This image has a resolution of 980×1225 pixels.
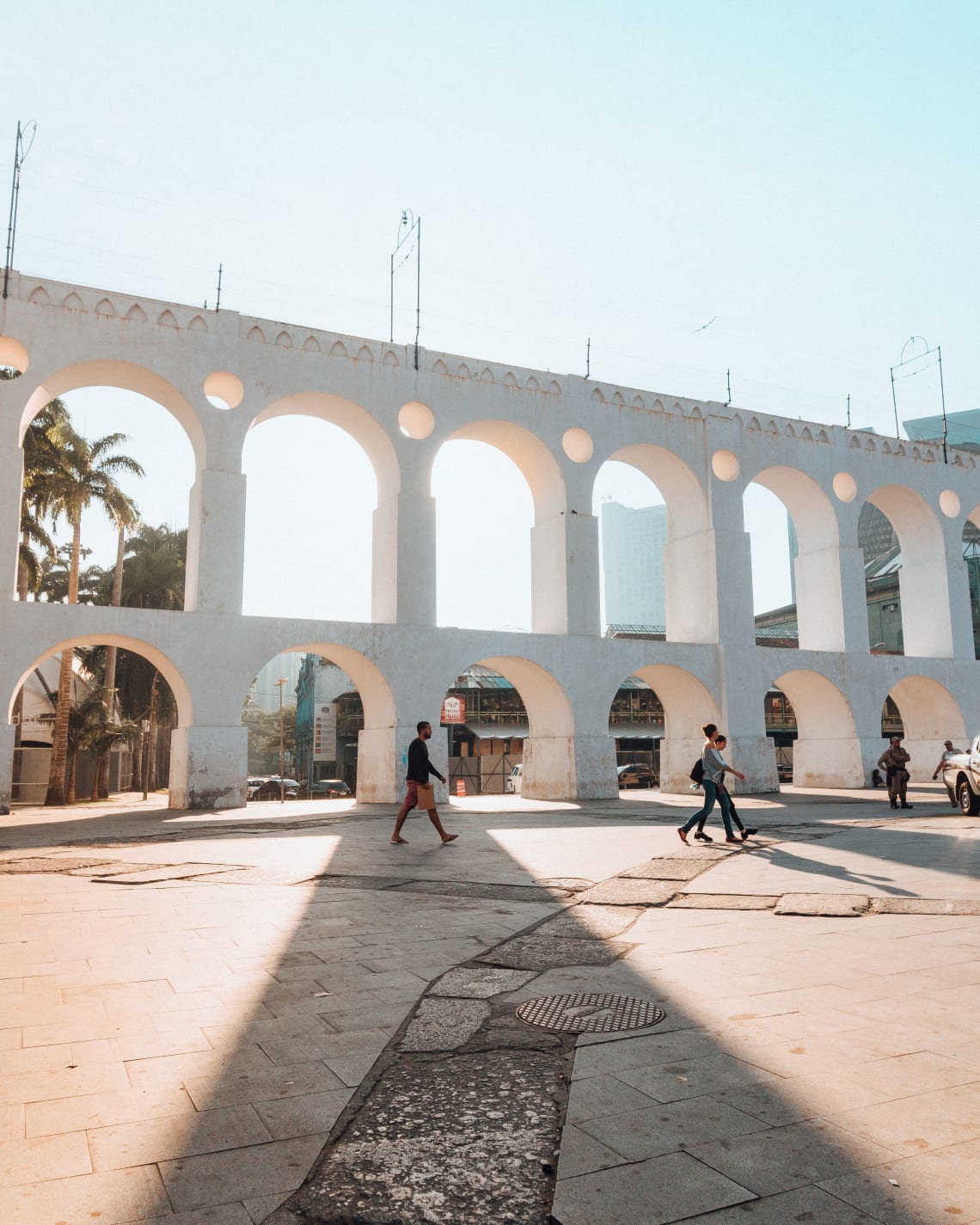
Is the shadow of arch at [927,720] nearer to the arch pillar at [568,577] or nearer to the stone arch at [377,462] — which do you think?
the arch pillar at [568,577]

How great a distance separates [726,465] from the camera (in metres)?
26.3

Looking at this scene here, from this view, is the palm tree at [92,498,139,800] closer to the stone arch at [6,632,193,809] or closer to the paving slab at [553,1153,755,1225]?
the stone arch at [6,632,193,809]

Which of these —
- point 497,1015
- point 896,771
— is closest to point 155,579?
point 896,771

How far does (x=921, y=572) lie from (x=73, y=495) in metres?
27.3

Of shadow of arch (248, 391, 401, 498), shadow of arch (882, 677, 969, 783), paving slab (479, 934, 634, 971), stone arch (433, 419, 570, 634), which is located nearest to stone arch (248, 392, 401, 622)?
shadow of arch (248, 391, 401, 498)

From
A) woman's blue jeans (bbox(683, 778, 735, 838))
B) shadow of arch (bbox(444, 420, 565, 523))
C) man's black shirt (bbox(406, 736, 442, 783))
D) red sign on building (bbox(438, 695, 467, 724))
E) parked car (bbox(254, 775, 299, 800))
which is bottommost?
parked car (bbox(254, 775, 299, 800))

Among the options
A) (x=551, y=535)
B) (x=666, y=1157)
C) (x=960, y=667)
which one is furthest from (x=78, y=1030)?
(x=960, y=667)

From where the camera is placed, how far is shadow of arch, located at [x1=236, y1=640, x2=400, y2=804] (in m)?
21.0

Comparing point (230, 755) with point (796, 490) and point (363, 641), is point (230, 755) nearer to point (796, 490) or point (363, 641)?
point (363, 641)

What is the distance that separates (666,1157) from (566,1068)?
86cm

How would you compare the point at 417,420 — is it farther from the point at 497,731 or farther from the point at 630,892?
the point at 497,731

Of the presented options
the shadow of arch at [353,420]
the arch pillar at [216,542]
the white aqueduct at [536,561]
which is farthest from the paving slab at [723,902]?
the shadow of arch at [353,420]

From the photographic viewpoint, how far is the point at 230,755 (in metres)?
19.3

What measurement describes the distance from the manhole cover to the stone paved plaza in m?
0.12
